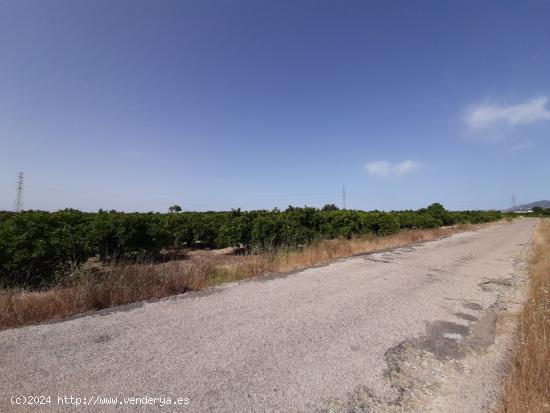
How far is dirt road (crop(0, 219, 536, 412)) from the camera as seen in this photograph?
2779mm

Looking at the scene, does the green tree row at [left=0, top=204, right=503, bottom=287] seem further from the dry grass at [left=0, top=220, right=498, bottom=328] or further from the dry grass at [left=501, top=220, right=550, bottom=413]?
the dry grass at [left=501, top=220, right=550, bottom=413]

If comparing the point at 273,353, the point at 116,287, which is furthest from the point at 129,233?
the point at 273,353

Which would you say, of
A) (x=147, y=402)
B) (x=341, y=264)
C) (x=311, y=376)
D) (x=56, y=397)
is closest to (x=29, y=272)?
(x=56, y=397)

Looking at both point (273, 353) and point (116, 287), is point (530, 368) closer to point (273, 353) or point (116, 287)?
point (273, 353)

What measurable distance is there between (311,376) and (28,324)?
13.4 feet

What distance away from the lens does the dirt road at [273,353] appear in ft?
9.12

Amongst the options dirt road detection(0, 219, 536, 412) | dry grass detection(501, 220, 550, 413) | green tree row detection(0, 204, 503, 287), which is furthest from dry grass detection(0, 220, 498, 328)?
dry grass detection(501, 220, 550, 413)

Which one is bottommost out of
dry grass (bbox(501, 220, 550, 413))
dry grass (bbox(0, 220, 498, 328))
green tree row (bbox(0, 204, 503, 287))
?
dry grass (bbox(501, 220, 550, 413))

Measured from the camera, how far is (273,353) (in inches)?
140

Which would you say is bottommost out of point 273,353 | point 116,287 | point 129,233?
point 273,353

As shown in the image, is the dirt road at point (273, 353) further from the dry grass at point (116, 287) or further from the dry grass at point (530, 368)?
the dry grass at point (116, 287)

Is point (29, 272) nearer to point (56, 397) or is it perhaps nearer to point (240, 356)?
point (56, 397)

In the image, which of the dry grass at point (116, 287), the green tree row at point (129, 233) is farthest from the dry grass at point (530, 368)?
the green tree row at point (129, 233)

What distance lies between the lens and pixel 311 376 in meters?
3.13
